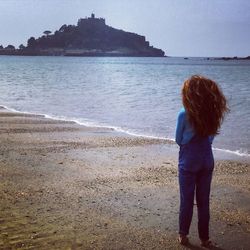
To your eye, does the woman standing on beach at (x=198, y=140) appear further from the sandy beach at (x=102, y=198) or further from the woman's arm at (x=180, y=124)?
the sandy beach at (x=102, y=198)

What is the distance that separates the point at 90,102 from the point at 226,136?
49.8 feet

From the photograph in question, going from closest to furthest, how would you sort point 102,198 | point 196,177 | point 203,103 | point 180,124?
point 203,103 → point 180,124 → point 196,177 → point 102,198

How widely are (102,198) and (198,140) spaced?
2.70m

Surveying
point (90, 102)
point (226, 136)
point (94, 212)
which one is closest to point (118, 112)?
point (90, 102)

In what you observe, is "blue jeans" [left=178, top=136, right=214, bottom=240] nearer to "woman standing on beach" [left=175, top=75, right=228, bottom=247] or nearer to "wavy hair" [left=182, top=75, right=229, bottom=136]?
"woman standing on beach" [left=175, top=75, right=228, bottom=247]

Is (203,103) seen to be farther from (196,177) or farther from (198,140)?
(196,177)

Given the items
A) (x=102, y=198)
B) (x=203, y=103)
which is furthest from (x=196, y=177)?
(x=102, y=198)

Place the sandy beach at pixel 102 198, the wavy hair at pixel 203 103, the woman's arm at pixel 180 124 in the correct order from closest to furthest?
the wavy hair at pixel 203 103 < the woman's arm at pixel 180 124 < the sandy beach at pixel 102 198

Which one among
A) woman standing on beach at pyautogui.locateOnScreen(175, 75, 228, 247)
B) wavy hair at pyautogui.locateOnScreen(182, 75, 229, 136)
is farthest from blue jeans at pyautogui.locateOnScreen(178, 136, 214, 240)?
wavy hair at pyautogui.locateOnScreen(182, 75, 229, 136)

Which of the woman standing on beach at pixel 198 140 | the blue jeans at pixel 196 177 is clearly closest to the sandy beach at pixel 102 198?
the blue jeans at pixel 196 177

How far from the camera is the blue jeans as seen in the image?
5535 mm

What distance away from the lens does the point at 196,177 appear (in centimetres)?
568

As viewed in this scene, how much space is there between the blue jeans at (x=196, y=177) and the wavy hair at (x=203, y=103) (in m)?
0.23

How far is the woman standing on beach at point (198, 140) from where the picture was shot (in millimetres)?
5289
